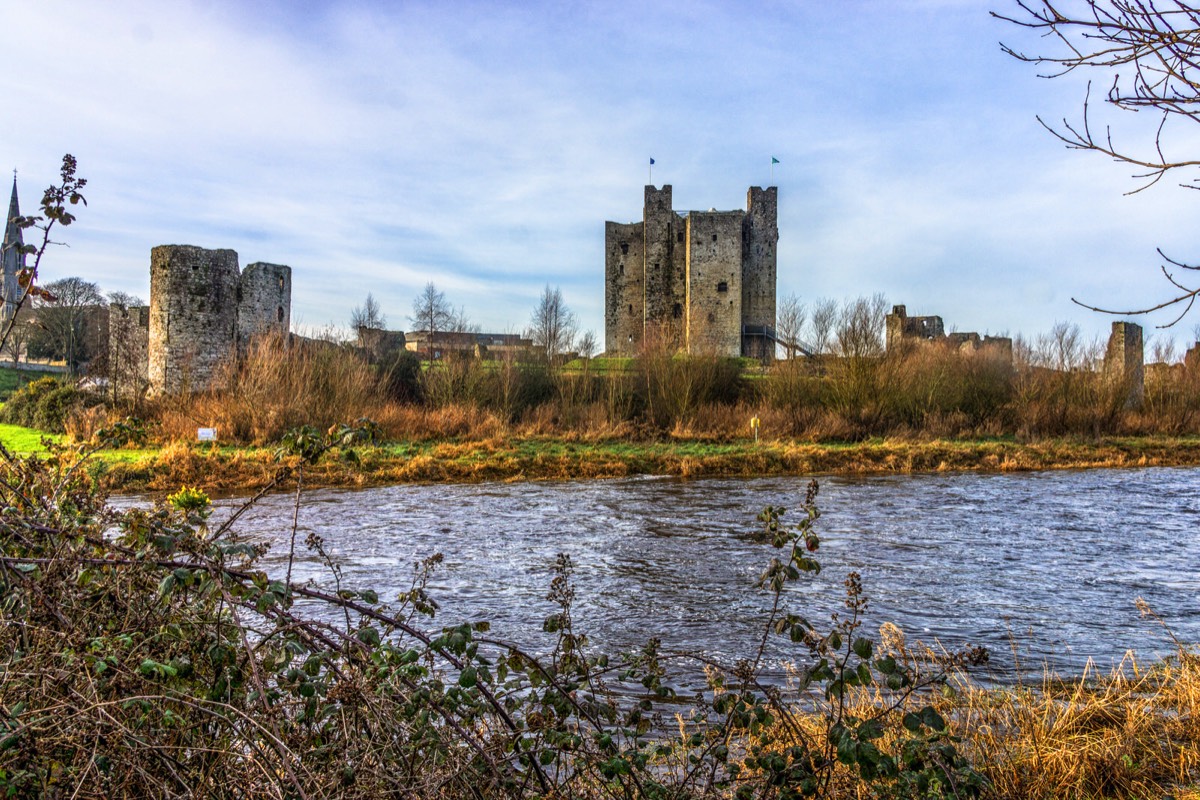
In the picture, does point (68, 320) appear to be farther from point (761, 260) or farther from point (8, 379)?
point (761, 260)

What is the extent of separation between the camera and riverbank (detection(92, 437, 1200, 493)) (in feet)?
54.9

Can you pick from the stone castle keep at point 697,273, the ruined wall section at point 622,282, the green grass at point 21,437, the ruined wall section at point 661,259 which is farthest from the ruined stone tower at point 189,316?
the ruined wall section at point 622,282

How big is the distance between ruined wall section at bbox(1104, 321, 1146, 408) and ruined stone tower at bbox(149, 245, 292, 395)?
2857 centimetres

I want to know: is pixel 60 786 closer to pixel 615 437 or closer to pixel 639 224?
pixel 615 437

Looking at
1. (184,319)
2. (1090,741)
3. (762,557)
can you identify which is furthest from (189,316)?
(1090,741)

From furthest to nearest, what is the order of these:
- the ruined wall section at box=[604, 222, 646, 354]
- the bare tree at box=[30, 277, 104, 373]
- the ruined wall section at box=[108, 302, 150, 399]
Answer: the ruined wall section at box=[604, 222, 646, 354]
the bare tree at box=[30, 277, 104, 373]
the ruined wall section at box=[108, 302, 150, 399]

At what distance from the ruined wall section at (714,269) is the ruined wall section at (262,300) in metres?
25.2

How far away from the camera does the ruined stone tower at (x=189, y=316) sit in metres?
25.2

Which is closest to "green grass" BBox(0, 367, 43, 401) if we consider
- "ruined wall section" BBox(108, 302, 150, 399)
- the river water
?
"ruined wall section" BBox(108, 302, 150, 399)

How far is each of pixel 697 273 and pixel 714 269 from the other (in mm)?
996

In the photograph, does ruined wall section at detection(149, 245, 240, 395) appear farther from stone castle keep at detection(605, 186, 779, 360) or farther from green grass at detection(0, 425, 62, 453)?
stone castle keep at detection(605, 186, 779, 360)

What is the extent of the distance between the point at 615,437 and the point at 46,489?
826 inches

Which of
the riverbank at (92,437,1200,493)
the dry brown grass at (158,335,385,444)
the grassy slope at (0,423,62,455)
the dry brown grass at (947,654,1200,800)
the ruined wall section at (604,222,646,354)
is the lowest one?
the dry brown grass at (947,654,1200,800)

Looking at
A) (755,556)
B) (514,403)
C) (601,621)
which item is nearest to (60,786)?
(601,621)
